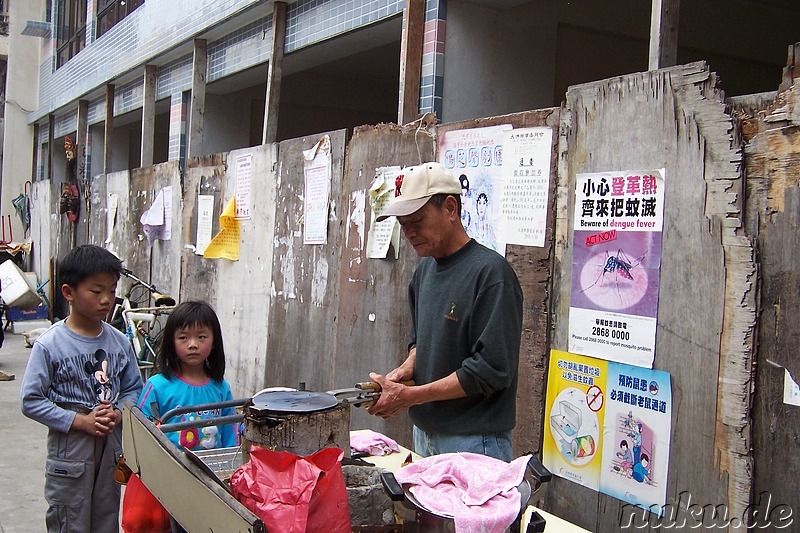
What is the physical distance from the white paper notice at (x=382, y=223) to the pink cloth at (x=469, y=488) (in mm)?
3362

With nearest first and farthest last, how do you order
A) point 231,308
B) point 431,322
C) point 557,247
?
point 431,322 → point 557,247 → point 231,308

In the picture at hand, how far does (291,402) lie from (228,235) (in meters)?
6.03

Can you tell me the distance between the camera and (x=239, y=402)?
2.89m

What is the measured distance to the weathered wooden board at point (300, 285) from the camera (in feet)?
20.3

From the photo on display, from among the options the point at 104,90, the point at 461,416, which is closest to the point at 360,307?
the point at 461,416

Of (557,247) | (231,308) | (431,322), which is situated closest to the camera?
(431,322)

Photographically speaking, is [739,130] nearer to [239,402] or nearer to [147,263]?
[239,402]

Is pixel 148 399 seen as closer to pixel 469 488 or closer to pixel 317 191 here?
pixel 469 488

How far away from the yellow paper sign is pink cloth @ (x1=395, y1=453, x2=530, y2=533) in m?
6.16

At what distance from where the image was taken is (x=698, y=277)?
3334 millimetres

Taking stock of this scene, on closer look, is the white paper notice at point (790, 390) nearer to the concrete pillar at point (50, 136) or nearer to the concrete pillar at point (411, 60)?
the concrete pillar at point (411, 60)

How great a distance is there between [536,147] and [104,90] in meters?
11.9

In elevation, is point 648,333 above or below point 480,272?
below

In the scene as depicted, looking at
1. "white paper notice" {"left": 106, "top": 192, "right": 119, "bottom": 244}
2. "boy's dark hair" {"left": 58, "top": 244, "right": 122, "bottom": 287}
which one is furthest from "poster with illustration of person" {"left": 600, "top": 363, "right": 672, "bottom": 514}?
"white paper notice" {"left": 106, "top": 192, "right": 119, "bottom": 244}
